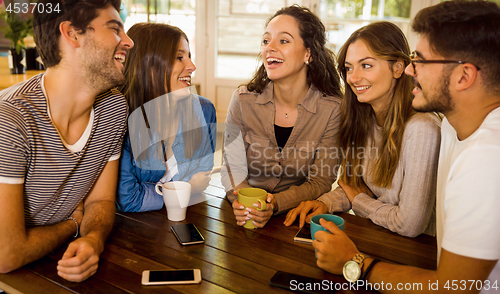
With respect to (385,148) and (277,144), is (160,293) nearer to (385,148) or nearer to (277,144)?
(385,148)

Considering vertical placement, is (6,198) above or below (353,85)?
below

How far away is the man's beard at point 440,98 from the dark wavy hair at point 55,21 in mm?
1094

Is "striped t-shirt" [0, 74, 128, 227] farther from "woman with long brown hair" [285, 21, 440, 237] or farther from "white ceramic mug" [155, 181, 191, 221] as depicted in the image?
"woman with long brown hair" [285, 21, 440, 237]

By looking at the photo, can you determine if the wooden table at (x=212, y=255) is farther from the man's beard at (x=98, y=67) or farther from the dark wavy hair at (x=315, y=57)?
the dark wavy hair at (x=315, y=57)

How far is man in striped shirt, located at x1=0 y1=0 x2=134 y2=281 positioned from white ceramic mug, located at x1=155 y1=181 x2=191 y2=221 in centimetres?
20

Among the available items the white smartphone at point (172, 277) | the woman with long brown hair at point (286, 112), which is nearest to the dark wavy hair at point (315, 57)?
the woman with long brown hair at point (286, 112)

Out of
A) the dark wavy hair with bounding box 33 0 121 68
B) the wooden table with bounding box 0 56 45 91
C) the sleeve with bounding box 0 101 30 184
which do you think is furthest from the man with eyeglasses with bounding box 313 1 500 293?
the wooden table with bounding box 0 56 45 91

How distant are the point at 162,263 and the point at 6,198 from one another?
46 centimetres

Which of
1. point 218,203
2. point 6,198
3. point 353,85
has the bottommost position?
point 218,203

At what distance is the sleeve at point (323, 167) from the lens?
1678mm

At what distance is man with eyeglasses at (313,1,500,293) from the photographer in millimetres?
861

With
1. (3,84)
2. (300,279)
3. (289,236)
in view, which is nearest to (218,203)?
(289,236)

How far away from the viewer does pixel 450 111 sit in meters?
1.03

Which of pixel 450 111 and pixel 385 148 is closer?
pixel 450 111
